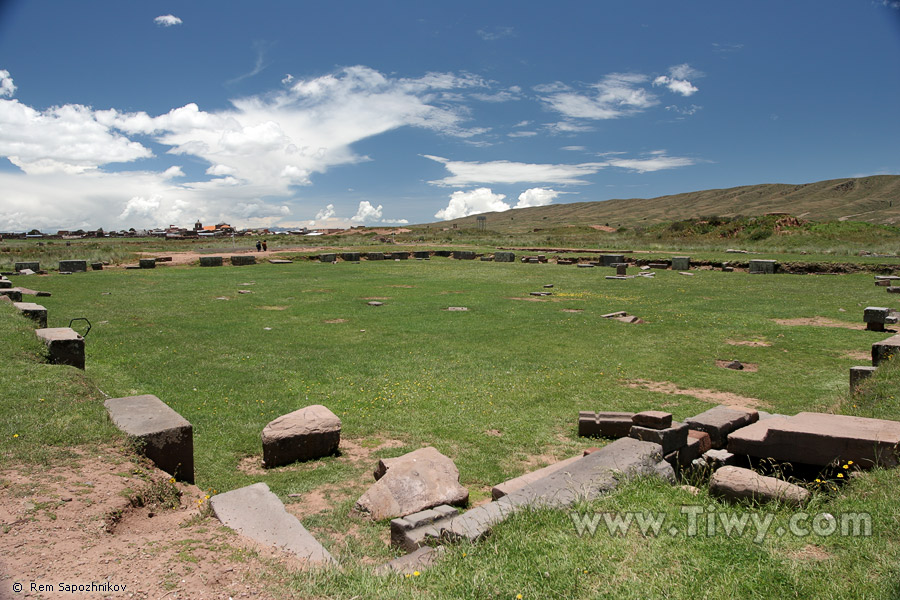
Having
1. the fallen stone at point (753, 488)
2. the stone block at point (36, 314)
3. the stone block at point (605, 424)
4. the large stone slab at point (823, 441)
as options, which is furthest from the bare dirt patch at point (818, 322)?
the stone block at point (36, 314)

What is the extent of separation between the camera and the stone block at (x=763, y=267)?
33.9 meters

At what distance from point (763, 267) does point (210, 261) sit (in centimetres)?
4034

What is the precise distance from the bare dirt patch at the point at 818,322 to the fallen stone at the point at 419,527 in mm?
16759

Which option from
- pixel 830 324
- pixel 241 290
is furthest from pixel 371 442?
pixel 241 290

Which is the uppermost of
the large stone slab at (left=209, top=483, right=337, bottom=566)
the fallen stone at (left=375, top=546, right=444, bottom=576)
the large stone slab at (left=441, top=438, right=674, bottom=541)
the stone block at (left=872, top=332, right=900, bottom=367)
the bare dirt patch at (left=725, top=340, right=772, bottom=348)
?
the stone block at (left=872, top=332, right=900, bottom=367)

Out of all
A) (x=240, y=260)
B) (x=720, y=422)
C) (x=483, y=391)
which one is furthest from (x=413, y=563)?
(x=240, y=260)

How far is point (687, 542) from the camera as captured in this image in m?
4.37

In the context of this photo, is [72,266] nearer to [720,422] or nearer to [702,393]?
[702,393]

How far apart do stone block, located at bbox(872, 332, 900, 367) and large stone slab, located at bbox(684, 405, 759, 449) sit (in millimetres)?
4811

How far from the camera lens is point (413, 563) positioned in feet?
14.5

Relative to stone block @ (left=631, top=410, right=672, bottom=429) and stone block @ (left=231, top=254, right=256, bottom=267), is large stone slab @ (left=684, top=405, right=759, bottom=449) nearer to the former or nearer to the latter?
stone block @ (left=631, top=410, right=672, bottom=429)

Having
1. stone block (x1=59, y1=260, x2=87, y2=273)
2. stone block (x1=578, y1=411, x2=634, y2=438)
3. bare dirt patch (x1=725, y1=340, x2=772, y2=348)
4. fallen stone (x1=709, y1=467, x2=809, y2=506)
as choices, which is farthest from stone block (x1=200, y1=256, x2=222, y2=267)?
fallen stone (x1=709, y1=467, x2=809, y2=506)

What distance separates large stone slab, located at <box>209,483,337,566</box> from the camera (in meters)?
4.56

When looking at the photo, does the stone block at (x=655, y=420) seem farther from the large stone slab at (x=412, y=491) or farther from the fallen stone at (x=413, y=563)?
the fallen stone at (x=413, y=563)
